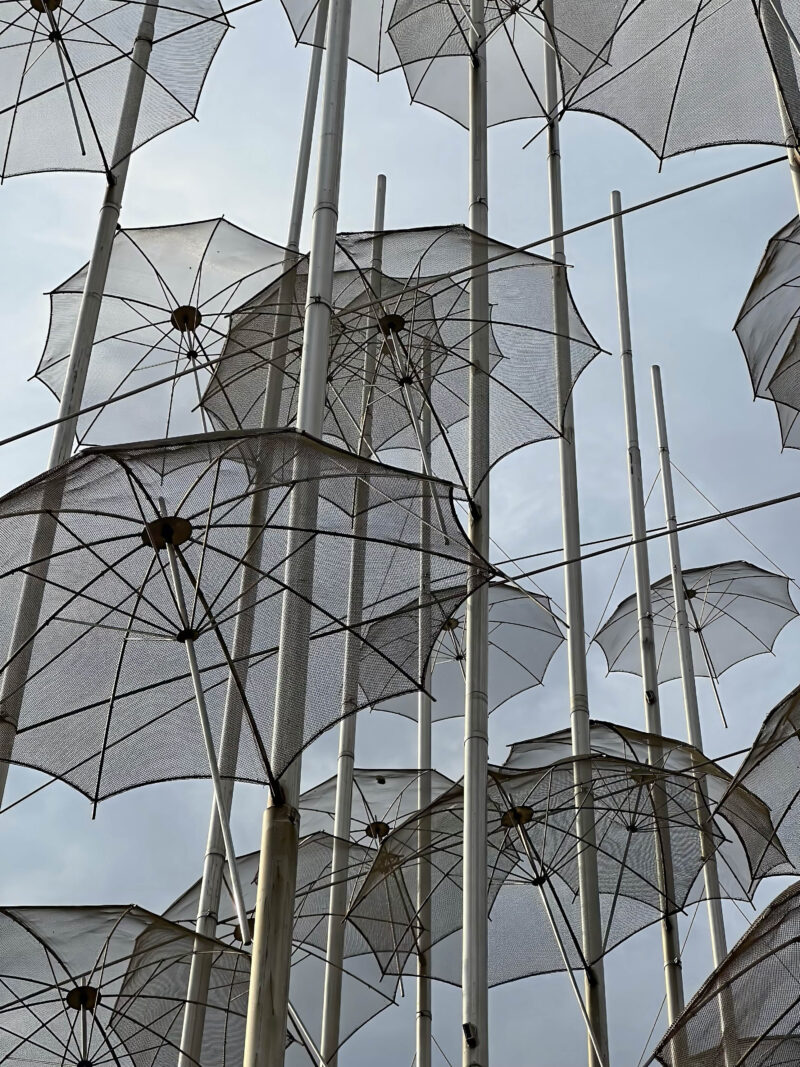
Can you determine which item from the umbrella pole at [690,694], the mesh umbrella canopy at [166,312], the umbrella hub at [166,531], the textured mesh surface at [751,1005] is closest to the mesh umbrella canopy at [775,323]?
the umbrella pole at [690,694]

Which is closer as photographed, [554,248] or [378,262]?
[378,262]

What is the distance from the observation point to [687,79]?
14297 millimetres

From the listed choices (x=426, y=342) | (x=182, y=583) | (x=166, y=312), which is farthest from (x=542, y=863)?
(x=166, y=312)

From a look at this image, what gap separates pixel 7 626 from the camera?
10062 mm

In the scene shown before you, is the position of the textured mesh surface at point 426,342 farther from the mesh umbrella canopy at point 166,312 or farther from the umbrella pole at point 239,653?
the mesh umbrella canopy at point 166,312

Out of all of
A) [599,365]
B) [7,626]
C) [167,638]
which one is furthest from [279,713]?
[599,365]

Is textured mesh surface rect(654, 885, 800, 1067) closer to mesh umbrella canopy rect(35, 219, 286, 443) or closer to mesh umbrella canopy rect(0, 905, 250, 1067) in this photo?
mesh umbrella canopy rect(0, 905, 250, 1067)

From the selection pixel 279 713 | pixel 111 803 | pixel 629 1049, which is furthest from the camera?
pixel 111 803

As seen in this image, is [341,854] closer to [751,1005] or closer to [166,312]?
[751,1005]

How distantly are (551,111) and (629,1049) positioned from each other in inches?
635

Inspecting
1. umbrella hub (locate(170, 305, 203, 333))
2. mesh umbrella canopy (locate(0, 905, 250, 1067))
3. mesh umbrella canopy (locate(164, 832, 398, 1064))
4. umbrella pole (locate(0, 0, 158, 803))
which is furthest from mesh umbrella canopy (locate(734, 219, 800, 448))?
mesh umbrella canopy (locate(0, 905, 250, 1067))

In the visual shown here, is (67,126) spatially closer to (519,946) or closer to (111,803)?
(519,946)

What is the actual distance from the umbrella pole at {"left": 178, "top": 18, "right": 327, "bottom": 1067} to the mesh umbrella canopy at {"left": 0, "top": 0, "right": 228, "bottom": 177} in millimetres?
2308

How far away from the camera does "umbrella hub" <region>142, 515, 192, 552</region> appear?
9.39 meters
